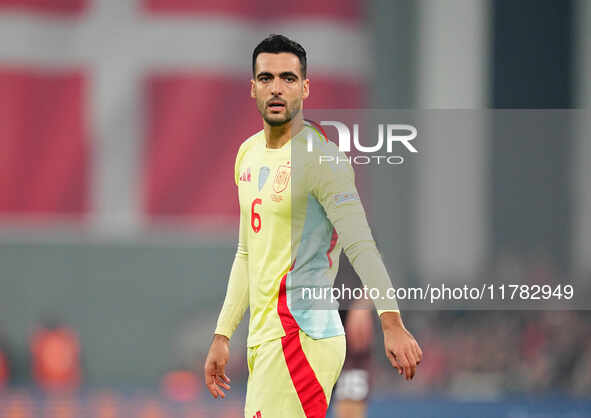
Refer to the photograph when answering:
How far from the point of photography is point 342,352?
3.41m

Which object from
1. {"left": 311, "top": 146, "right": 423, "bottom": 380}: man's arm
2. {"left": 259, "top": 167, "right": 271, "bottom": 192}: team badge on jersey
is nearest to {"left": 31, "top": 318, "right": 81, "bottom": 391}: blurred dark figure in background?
{"left": 259, "top": 167, "right": 271, "bottom": 192}: team badge on jersey

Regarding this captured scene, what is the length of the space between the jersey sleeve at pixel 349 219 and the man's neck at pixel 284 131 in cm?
15

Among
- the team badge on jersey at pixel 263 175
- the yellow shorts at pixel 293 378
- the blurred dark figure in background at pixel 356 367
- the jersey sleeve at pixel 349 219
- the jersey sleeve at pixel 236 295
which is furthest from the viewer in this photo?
the blurred dark figure in background at pixel 356 367

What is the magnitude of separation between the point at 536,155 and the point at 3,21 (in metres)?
9.86

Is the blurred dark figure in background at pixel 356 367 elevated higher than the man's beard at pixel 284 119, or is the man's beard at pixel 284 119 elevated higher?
the man's beard at pixel 284 119

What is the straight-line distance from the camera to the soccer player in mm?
3314

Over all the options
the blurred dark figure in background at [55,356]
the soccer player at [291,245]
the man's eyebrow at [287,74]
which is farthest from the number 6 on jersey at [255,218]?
the blurred dark figure in background at [55,356]

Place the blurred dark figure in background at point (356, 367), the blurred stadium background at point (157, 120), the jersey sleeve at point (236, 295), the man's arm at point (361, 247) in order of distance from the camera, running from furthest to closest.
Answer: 1. the blurred stadium background at point (157, 120)
2. the blurred dark figure in background at point (356, 367)
3. the jersey sleeve at point (236, 295)
4. the man's arm at point (361, 247)

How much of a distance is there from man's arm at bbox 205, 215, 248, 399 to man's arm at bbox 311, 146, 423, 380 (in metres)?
0.41

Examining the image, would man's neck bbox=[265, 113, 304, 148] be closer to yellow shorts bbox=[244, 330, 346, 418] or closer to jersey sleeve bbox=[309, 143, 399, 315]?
jersey sleeve bbox=[309, 143, 399, 315]

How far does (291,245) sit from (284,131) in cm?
40

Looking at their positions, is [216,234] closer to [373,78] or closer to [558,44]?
[373,78]

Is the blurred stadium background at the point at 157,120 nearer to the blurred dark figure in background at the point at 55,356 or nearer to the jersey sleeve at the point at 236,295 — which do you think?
the blurred dark figure in background at the point at 55,356

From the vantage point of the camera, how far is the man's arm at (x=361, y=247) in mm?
2973
